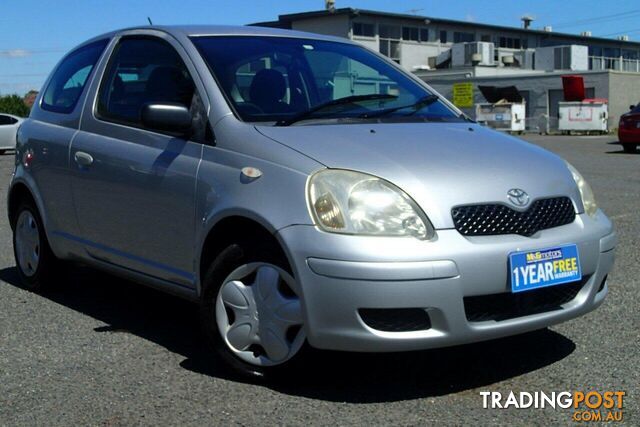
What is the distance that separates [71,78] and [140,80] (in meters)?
0.96

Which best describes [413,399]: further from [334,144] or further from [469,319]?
[334,144]

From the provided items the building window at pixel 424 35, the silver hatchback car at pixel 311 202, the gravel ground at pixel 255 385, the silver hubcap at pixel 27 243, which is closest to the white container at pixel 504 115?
the building window at pixel 424 35

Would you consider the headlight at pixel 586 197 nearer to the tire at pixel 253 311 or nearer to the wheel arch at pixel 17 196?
the tire at pixel 253 311

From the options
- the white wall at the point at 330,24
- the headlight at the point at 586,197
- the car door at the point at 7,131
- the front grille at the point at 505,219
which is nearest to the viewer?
the front grille at the point at 505,219

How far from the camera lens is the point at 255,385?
4.11 meters

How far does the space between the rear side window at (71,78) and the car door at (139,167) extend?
253 mm

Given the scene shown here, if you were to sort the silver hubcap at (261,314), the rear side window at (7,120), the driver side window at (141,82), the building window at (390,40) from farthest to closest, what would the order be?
the building window at (390,40)
the rear side window at (7,120)
the driver side window at (141,82)
the silver hubcap at (261,314)

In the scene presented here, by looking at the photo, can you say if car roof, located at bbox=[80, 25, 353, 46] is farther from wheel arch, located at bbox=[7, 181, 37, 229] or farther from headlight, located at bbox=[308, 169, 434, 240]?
headlight, located at bbox=[308, 169, 434, 240]

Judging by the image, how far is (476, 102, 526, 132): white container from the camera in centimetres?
4022

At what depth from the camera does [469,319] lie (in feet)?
12.5

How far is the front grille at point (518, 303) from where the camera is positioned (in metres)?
3.82

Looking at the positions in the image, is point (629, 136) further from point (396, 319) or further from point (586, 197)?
point (396, 319)

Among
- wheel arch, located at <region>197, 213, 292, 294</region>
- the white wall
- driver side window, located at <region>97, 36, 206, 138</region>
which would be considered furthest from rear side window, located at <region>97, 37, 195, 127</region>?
the white wall

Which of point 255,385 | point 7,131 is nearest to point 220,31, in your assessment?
point 255,385
